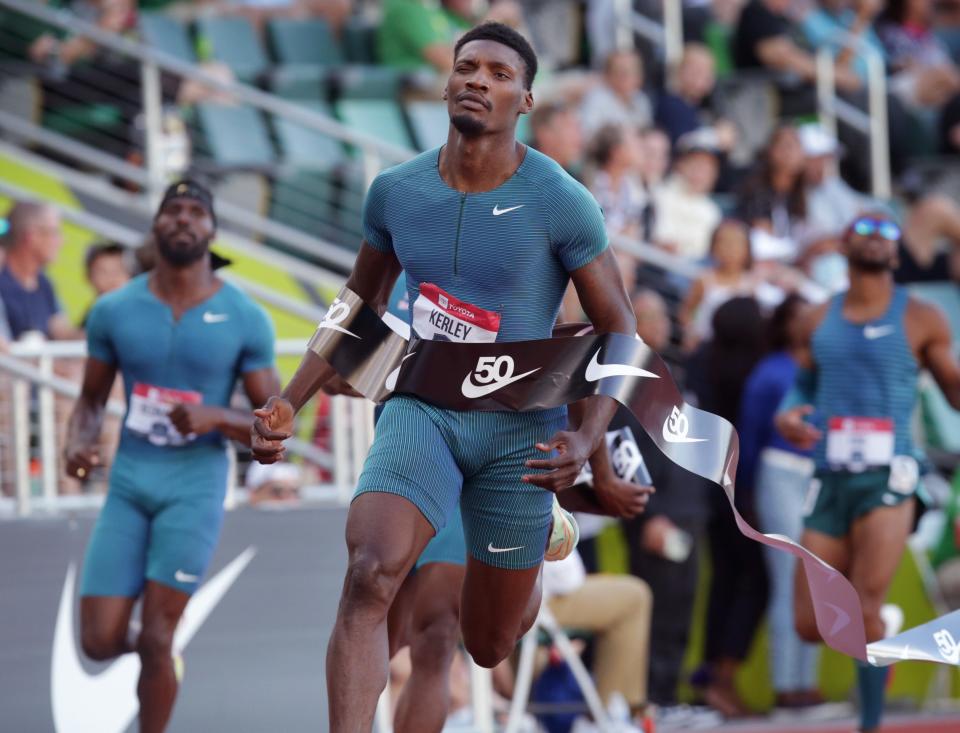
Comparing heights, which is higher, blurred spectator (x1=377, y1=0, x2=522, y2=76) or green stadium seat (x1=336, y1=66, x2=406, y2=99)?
blurred spectator (x1=377, y1=0, x2=522, y2=76)

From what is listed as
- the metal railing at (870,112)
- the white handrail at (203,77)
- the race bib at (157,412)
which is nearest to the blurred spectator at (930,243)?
the metal railing at (870,112)

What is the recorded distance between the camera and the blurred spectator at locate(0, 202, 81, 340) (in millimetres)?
9031

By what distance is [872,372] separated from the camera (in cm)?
826

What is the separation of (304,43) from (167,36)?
1201 millimetres

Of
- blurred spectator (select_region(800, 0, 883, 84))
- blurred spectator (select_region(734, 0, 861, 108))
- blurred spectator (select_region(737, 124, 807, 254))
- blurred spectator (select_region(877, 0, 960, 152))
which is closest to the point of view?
blurred spectator (select_region(737, 124, 807, 254))

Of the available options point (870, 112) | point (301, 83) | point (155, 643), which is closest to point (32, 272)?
point (155, 643)

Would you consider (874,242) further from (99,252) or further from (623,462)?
(99,252)

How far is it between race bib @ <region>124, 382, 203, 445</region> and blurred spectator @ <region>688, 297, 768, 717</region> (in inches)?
150

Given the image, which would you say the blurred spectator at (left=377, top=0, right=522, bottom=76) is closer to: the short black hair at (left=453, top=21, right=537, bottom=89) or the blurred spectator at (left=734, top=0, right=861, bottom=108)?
the blurred spectator at (left=734, top=0, right=861, bottom=108)

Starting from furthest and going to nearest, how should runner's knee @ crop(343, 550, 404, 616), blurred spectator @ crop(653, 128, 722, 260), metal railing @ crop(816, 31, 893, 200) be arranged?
metal railing @ crop(816, 31, 893, 200), blurred spectator @ crop(653, 128, 722, 260), runner's knee @ crop(343, 550, 404, 616)

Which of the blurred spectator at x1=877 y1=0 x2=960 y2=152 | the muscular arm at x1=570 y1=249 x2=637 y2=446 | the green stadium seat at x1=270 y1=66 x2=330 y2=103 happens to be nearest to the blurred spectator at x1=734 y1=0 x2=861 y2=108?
the blurred spectator at x1=877 y1=0 x2=960 y2=152

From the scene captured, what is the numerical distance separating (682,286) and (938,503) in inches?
85.3

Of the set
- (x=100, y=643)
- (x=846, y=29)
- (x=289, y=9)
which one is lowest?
(x=100, y=643)

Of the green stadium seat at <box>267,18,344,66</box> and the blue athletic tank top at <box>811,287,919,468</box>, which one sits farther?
the green stadium seat at <box>267,18,344,66</box>
